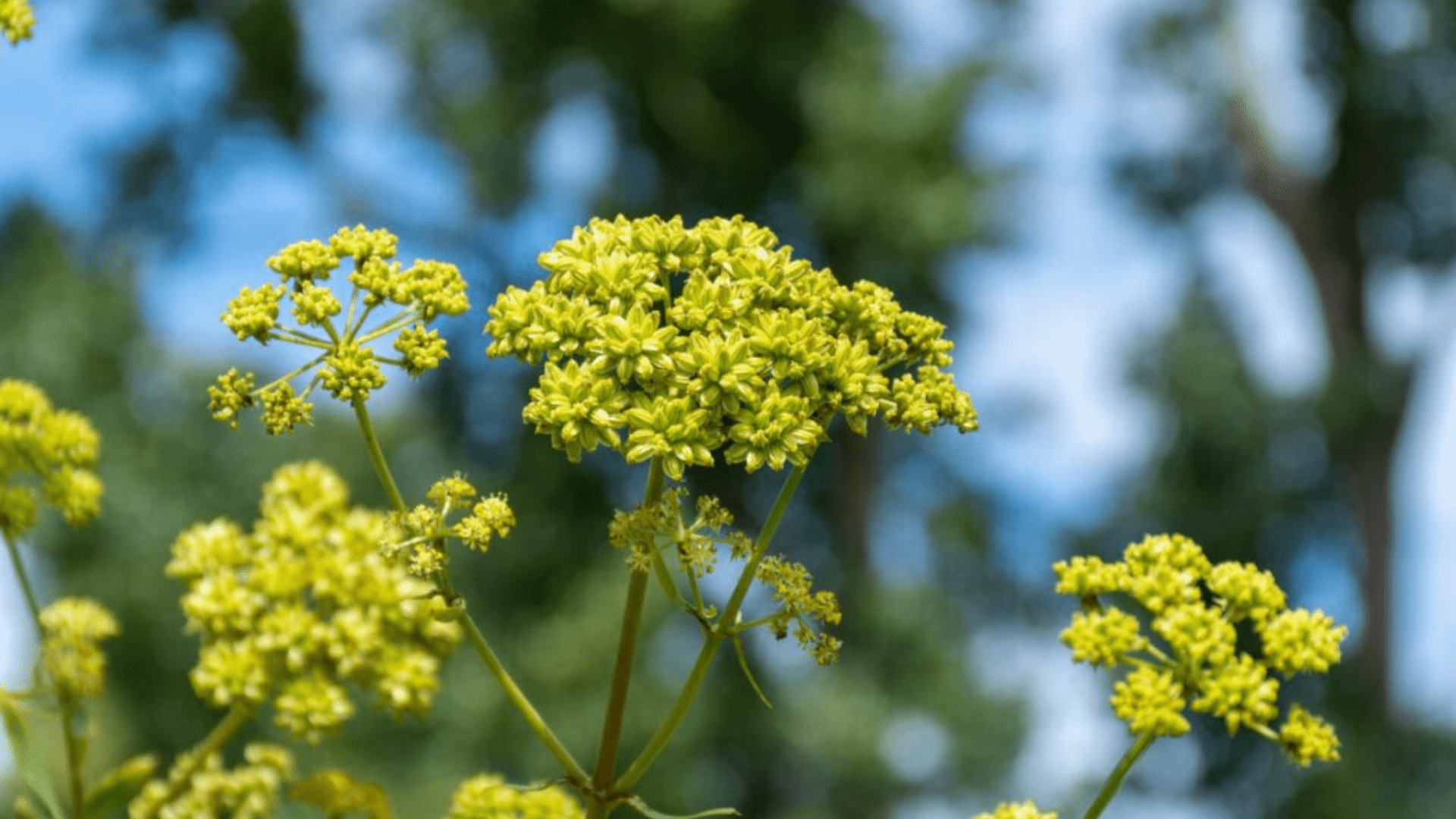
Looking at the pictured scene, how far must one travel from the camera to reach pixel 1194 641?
1.89 metres

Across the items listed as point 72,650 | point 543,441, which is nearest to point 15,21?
point 72,650

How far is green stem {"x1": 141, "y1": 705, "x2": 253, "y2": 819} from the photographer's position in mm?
2234

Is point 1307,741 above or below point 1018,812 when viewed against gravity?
above

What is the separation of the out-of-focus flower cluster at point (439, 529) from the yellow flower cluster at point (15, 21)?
0.89 meters

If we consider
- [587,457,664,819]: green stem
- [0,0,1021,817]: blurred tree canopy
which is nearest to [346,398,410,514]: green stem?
[587,457,664,819]: green stem

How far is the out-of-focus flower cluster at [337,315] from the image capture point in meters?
1.91

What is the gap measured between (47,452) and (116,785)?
1.75 feet

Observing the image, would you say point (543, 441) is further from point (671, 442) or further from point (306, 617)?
point (671, 442)

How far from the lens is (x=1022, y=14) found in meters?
18.2

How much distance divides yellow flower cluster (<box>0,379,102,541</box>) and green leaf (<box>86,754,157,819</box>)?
401 mm

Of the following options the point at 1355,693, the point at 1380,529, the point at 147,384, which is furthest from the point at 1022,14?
the point at 147,384

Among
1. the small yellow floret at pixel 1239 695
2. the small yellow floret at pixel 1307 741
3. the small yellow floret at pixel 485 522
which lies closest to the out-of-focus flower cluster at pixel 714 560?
the small yellow floret at pixel 485 522

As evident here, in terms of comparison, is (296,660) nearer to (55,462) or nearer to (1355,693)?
(55,462)

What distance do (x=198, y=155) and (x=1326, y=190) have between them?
40.6ft
